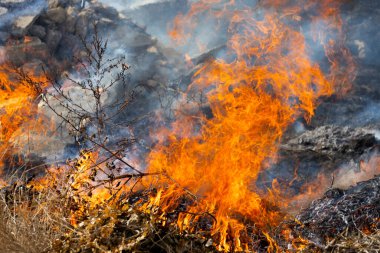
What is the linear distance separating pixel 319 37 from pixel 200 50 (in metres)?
4.08

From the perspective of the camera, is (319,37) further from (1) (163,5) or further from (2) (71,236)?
(2) (71,236)

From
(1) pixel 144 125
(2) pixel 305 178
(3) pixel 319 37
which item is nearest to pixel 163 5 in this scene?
(3) pixel 319 37

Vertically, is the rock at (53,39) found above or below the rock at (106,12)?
below

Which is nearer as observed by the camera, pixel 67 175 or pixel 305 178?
pixel 67 175

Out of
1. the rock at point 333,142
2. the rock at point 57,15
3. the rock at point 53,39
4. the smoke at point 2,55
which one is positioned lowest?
the rock at point 333,142

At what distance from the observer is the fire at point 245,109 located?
523 centimetres

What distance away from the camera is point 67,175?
438 cm

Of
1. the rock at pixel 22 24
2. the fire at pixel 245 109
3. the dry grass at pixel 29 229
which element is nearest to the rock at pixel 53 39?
the rock at pixel 22 24

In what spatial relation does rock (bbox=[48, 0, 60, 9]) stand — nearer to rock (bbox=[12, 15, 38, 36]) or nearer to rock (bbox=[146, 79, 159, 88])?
rock (bbox=[12, 15, 38, 36])

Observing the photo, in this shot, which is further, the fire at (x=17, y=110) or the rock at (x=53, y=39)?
the rock at (x=53, y=39)

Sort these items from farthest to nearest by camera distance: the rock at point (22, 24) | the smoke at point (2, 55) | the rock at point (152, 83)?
the rock at point (22, 24)
the smoke at point (2, 55)
the rock at point (152, 83)

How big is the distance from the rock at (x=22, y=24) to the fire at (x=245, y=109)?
17.3ft

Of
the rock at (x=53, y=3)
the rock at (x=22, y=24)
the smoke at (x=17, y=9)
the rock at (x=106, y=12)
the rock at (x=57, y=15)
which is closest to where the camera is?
the rock at (x=22, y=24)

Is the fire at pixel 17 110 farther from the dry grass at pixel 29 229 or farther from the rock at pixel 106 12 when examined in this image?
the dry grass at pixel 29 229
